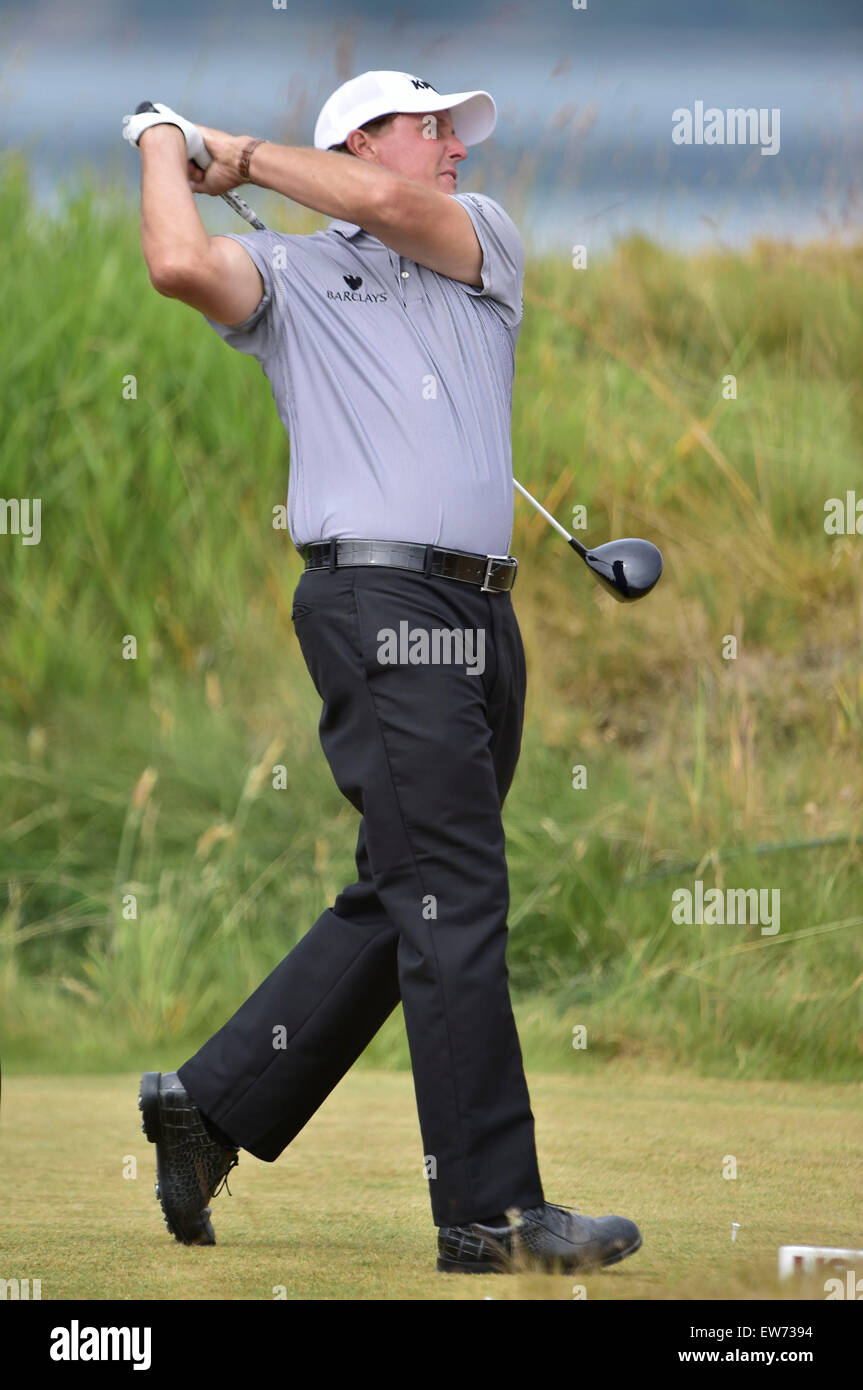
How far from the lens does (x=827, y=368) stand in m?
8.12

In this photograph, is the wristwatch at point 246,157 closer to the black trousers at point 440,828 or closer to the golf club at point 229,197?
the golf club at point 229,197

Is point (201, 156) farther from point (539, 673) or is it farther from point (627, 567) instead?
point (539, 673)

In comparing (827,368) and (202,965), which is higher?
(827,368)

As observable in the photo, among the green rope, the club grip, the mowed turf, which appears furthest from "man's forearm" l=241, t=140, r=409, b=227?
the green rope

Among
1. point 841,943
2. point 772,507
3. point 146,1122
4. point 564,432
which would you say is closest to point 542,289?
point 564,432

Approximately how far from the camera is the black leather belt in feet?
8.96

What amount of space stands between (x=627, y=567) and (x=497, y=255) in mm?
567

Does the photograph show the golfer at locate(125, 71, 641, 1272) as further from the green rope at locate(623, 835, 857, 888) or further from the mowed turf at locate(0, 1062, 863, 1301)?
the green rope at locate(623, 835, 857, 888)

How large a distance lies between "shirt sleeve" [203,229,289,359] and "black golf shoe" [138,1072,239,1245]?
1216 millimetres

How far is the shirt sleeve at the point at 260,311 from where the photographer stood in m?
2.82

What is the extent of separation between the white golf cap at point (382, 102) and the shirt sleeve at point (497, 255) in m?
0.16

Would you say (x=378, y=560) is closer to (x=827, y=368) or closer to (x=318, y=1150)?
(x=318, y=1150)

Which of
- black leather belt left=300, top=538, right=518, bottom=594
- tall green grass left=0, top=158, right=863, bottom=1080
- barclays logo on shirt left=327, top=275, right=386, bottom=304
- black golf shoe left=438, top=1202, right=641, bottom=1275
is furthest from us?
tall green grass left=0, top=158, right=863, bottom=1080

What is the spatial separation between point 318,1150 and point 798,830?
2.31 m
